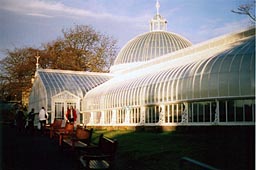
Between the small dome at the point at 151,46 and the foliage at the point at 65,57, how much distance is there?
6956 millimetres

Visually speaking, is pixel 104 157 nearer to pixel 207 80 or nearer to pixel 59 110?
pixel 207 80

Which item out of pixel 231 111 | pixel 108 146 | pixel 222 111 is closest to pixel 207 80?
pixel 222 111

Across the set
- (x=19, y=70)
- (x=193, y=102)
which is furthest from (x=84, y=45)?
(x=193, y=102)

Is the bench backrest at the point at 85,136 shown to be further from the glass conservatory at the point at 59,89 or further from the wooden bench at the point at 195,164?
the glass conservatory at the point at 59,89

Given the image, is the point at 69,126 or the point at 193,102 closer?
the point at 69,126

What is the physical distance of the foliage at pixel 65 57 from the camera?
51.4 meters

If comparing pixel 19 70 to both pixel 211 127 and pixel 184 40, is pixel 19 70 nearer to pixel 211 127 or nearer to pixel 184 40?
pixel 184 40

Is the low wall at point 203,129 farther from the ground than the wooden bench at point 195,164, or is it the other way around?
the wooden bench at point 195,164

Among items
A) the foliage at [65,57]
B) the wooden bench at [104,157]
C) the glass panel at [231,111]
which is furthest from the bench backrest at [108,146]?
the foliage at [65,57]

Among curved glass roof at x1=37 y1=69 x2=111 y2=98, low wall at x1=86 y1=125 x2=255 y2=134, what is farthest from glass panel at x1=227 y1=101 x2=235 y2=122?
curved glass roof at x1=37 y1=69 x2=111 y2=98

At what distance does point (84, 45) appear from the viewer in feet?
176

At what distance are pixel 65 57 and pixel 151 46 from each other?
13.5 m

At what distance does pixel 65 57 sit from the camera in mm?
51500

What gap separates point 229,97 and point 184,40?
28279 millimetres
